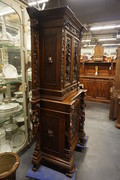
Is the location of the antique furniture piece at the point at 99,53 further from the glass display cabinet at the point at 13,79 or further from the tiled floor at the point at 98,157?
the glass display cabinet at the point at 13,79

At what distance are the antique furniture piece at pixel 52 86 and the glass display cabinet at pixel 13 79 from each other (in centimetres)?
42

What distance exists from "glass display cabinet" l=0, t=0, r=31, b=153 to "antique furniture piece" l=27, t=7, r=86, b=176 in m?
0.42

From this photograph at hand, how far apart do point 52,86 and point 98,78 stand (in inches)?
152

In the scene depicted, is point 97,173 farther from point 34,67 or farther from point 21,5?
point 21,5

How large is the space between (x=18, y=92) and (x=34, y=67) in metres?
0.92

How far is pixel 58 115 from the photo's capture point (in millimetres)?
1573

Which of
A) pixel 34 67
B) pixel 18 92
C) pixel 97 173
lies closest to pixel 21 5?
pixel 34 67

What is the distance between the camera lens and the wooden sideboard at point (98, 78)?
4940 millimetres

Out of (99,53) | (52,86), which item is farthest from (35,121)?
(99,53)

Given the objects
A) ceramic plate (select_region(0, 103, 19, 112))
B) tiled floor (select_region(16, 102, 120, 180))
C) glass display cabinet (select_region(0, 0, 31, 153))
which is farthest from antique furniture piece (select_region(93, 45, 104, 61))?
ceramic plate (select_region(0, 103, 19, 112))

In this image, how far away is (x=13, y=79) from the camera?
1.90m

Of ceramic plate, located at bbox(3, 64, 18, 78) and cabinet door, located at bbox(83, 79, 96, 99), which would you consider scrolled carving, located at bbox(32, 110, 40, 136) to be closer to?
ceramic plate, located at bbox(3, 64, 18, 78)

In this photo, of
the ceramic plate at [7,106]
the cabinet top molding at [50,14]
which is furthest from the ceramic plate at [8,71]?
the cabinet top molding at [50,14]

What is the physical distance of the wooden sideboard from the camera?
16.2ft
